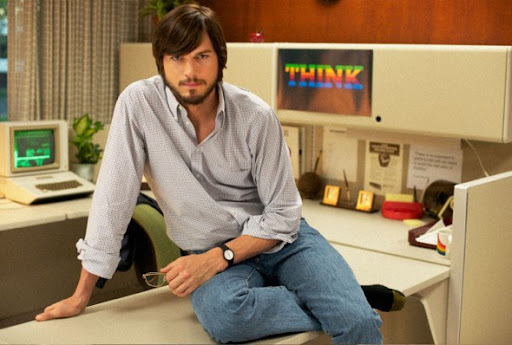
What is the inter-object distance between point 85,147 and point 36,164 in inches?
10.1

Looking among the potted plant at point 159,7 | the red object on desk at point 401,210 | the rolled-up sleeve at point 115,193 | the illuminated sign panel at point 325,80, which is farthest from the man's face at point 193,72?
the potted plant at point 159,7

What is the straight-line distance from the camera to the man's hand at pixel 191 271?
6.89 feet

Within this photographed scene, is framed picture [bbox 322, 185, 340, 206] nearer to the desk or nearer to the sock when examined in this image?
the desk

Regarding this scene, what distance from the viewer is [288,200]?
228 centimetres

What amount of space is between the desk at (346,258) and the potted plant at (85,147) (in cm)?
28

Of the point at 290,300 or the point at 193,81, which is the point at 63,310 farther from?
the point at 193,81

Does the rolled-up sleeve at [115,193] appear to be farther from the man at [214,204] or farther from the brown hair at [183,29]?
the brown hair at [183,29]

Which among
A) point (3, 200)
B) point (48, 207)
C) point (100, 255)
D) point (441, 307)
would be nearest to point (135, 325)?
point (100, 255)

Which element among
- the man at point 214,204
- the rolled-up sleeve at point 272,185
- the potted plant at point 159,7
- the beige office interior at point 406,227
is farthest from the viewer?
the potted plant at point 159,7

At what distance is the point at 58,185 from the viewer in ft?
11.3

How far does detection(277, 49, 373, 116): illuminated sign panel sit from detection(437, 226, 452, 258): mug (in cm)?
63

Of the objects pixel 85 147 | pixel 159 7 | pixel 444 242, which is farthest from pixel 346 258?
pixel 159 7

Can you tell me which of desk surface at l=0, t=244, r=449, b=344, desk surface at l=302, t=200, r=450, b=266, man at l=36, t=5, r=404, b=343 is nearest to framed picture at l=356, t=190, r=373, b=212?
desk surface at l=302, t=200, r=450, b=266

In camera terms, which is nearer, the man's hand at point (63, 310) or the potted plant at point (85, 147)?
the man's hand at point (63, 310)
